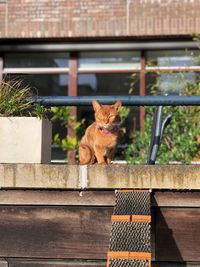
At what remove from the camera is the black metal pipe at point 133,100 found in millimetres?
3645

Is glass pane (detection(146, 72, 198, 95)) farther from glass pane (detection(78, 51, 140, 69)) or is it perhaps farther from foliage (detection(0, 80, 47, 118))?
foliage (detection(0, 80, 47, 118))

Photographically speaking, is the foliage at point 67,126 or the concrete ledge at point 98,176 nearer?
the concrete ledge at point 98,176

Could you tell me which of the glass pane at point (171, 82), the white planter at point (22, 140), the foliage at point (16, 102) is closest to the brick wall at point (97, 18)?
the glass pane at point (171, 82)

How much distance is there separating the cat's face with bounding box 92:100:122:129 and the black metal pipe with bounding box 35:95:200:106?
0.06 meters

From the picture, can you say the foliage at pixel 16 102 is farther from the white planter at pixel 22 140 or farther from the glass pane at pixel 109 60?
the glass pane at pixel 109 60

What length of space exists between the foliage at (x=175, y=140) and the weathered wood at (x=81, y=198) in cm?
427

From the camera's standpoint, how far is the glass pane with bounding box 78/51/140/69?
1120 cm

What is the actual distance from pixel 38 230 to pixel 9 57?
8.65 meters

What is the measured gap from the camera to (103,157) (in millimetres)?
3844

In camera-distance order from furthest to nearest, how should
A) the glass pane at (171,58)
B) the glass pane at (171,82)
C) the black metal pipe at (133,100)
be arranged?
the glass pane at (171,58), the glass pane at (171,82), the black metal pipe at (133,100)

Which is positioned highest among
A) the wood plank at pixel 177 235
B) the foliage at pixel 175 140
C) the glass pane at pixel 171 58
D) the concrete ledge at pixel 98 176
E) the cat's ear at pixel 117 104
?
the glass pane at pixel 171 58

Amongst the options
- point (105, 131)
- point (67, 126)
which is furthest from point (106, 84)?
point (105, 131)

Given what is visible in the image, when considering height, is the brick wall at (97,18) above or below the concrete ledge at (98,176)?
above

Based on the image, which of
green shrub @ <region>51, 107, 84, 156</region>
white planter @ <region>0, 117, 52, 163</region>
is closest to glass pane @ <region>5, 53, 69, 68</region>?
green shrub @ <region>51, 107, 84, 156</region>
